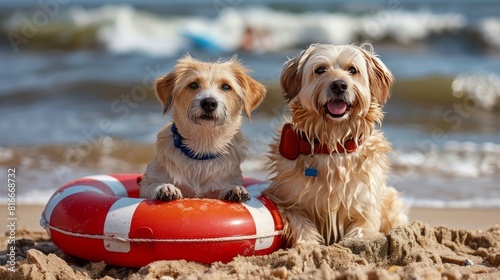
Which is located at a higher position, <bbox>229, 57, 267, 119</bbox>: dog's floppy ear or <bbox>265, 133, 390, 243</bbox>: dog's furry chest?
<bbox>229, 57, 267, 119</bbox>: dog's floppy ear

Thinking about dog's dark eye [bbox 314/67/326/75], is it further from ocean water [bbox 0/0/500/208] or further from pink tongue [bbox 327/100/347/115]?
ocean water [bbox 0/0/500/208]

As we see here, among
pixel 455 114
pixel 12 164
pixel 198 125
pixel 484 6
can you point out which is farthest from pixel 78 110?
pixel 484 6

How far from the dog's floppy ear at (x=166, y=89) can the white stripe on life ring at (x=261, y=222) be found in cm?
96

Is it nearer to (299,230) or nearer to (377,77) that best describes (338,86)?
(377,77)

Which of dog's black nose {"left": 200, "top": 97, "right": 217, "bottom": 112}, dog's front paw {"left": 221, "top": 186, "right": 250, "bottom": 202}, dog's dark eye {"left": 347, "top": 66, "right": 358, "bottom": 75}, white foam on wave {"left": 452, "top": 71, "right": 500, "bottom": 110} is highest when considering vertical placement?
white foam on wave {"left": 452, "top": 71, "right": 500, "bottom": 110}

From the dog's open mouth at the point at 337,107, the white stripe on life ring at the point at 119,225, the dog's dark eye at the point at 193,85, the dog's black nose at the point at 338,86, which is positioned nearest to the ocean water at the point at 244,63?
the dog's dark eye at the point at 193,85

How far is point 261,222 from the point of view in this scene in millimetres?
5070

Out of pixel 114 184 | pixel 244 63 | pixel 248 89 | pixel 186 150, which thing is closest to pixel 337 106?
pixel 248 89

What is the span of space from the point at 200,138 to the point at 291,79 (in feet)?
2.63

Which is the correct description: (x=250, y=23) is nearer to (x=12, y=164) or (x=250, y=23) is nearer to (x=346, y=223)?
(x=12, y=164)

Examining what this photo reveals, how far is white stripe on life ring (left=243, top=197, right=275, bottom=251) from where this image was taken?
5.06 meters

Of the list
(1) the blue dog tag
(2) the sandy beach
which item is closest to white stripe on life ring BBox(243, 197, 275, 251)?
(2) the sandy beach

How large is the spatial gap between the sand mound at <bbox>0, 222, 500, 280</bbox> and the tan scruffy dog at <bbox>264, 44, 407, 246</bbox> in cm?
23

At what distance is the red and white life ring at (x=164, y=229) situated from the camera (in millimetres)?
4871
